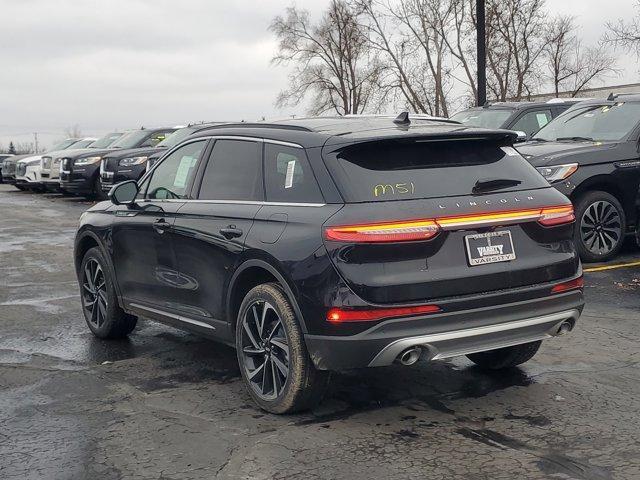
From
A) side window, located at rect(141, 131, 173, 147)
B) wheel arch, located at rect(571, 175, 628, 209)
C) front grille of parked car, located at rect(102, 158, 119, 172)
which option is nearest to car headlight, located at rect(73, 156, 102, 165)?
side window, located at rect(141, 131, 173, 147)

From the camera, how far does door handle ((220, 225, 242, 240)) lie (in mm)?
5227

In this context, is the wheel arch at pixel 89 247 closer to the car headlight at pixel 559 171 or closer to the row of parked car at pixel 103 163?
the car headlight at pixel 559 171

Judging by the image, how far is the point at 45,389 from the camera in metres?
5.70

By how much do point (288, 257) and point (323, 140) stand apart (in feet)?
2.36

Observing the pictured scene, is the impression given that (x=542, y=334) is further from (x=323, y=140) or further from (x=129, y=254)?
(x=129, y=254)

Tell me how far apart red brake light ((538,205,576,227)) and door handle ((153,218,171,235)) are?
249cm

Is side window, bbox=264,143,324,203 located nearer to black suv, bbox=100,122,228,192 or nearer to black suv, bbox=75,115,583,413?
black suv, bbox=75,115,583,413

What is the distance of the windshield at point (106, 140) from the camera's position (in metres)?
25.9

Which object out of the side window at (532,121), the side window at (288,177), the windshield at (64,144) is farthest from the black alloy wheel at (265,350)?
the windshield at (64,144)

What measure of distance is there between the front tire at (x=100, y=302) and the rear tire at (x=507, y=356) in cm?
287

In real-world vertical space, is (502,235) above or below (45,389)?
above

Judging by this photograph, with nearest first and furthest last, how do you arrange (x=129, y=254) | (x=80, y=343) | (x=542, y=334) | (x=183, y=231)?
(x=542, y=334), (x=183, y=231), (x=129, y=254), (x=80, y=343)

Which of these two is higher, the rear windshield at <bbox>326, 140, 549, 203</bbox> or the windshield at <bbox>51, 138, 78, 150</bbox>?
the windshield at <bbox>51, 138, 78, 150</bbox>

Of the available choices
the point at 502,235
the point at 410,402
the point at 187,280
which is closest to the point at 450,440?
the point at 410,402
